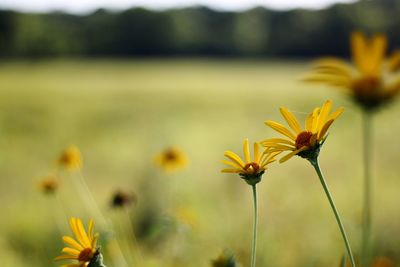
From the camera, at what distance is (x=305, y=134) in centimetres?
72

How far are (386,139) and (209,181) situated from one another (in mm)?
3365

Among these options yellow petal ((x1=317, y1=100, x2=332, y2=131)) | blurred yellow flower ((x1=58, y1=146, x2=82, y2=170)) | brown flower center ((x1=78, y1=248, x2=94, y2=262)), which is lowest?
brown flower center ((x1=78, y1=248, x2=94, y2=262))

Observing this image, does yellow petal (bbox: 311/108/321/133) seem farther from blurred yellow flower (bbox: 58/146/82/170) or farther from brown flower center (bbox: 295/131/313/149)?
blurred yellow flower (bbox: 58/146/82/170)

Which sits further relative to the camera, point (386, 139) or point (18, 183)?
point (386, 139)

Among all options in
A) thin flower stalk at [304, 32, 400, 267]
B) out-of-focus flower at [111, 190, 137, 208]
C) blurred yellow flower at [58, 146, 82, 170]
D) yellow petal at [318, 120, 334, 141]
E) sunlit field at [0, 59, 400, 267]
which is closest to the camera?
yellow petal at [318, 120, 334, 141]

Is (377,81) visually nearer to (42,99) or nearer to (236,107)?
(236,107)

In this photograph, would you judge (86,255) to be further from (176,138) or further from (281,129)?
(176,138)

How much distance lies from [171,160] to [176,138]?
346 cm

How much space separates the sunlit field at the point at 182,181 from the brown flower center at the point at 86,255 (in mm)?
314

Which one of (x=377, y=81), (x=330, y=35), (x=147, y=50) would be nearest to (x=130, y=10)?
(x=147, y=50)

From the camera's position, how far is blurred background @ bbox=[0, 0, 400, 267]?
2715 mm

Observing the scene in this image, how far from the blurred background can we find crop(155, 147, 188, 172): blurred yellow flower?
0.03 m

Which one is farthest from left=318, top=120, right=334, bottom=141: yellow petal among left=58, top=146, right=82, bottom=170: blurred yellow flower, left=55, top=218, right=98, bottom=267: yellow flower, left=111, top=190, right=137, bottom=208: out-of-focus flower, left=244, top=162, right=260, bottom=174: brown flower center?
left=58, top=146, right=82, bottom=170: blurred yellow flower

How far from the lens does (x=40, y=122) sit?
10719 millimetres
